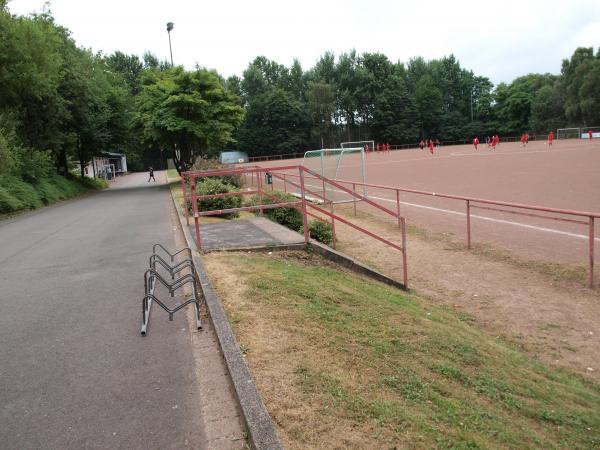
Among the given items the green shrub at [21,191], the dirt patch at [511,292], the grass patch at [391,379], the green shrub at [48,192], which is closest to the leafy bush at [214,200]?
the dirt patch at [511,292]

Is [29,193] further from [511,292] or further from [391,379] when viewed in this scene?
[391,379]

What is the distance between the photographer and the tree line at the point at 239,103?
2833 centimetres

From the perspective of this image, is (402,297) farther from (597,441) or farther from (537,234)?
(537,234)

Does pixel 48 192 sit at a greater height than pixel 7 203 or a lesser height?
greater

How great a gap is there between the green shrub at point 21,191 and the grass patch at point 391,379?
816 inches

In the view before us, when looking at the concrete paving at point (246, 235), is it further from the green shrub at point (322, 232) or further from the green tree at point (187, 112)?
the green tree at point (187, 112)

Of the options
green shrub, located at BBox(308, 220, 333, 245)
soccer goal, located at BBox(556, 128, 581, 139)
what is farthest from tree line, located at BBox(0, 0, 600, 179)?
green shrub, located at BBox(308, 220, 333, 245)

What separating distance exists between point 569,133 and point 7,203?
2844 inches

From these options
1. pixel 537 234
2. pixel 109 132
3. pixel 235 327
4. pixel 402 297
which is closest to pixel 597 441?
pixel 235 327

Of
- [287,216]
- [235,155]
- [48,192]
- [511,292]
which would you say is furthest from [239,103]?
[511,292]

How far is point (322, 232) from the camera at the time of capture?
412 inches

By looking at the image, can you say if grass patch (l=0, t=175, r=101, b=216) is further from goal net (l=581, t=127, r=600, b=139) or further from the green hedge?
goal net (l=581, t=127, r=600, b=139)

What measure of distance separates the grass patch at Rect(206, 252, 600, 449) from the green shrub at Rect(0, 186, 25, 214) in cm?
1856

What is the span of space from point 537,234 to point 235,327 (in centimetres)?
814
